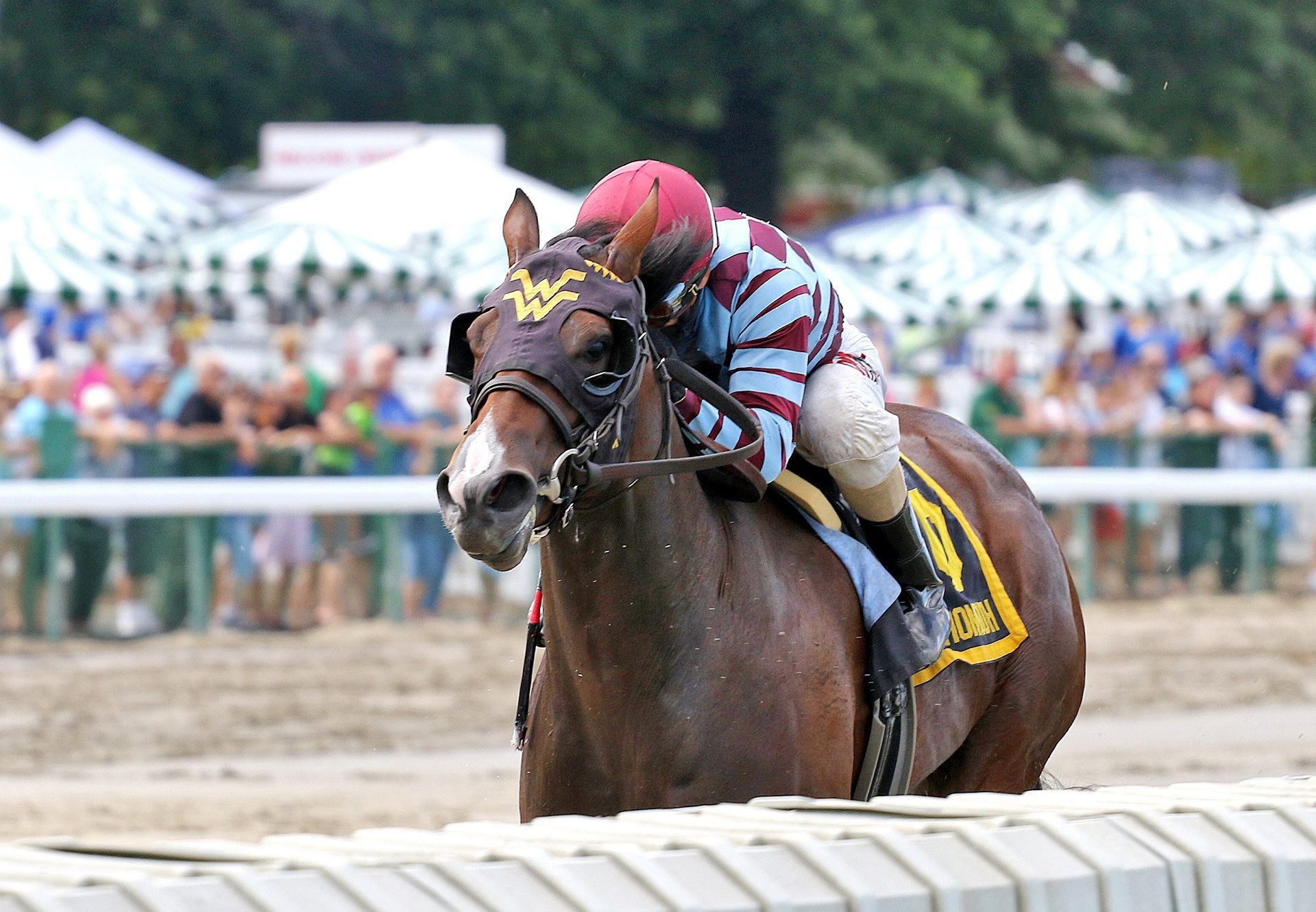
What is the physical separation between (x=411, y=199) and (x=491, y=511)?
12205 millimetres

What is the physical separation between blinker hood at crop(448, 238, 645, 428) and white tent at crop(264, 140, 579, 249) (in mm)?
11162

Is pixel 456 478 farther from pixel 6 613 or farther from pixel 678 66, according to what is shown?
pixel 678 66

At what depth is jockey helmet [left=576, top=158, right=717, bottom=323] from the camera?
3562mm

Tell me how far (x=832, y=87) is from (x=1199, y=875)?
27.2 m

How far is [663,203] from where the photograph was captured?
3.55 metres

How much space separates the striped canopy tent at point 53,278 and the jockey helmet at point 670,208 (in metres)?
11.1

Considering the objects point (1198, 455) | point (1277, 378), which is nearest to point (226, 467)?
point (1198, 455)

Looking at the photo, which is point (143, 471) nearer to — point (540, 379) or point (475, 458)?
point (540, 379)

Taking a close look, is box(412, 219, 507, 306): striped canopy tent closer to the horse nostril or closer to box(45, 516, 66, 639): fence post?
box(45, 516, 66, 639): fence post

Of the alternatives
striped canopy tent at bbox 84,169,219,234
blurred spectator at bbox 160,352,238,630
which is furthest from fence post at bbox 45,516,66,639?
striped canopy tent at bbox 84,169,219,234

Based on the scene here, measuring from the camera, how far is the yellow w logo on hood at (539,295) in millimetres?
3273

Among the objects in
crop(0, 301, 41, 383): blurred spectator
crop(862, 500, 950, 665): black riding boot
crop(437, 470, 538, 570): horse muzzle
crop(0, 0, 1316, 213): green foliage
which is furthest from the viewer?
crop(0, 0, 1316, 213): green foliage

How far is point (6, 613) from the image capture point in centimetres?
962

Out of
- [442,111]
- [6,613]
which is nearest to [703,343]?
[6,613]
